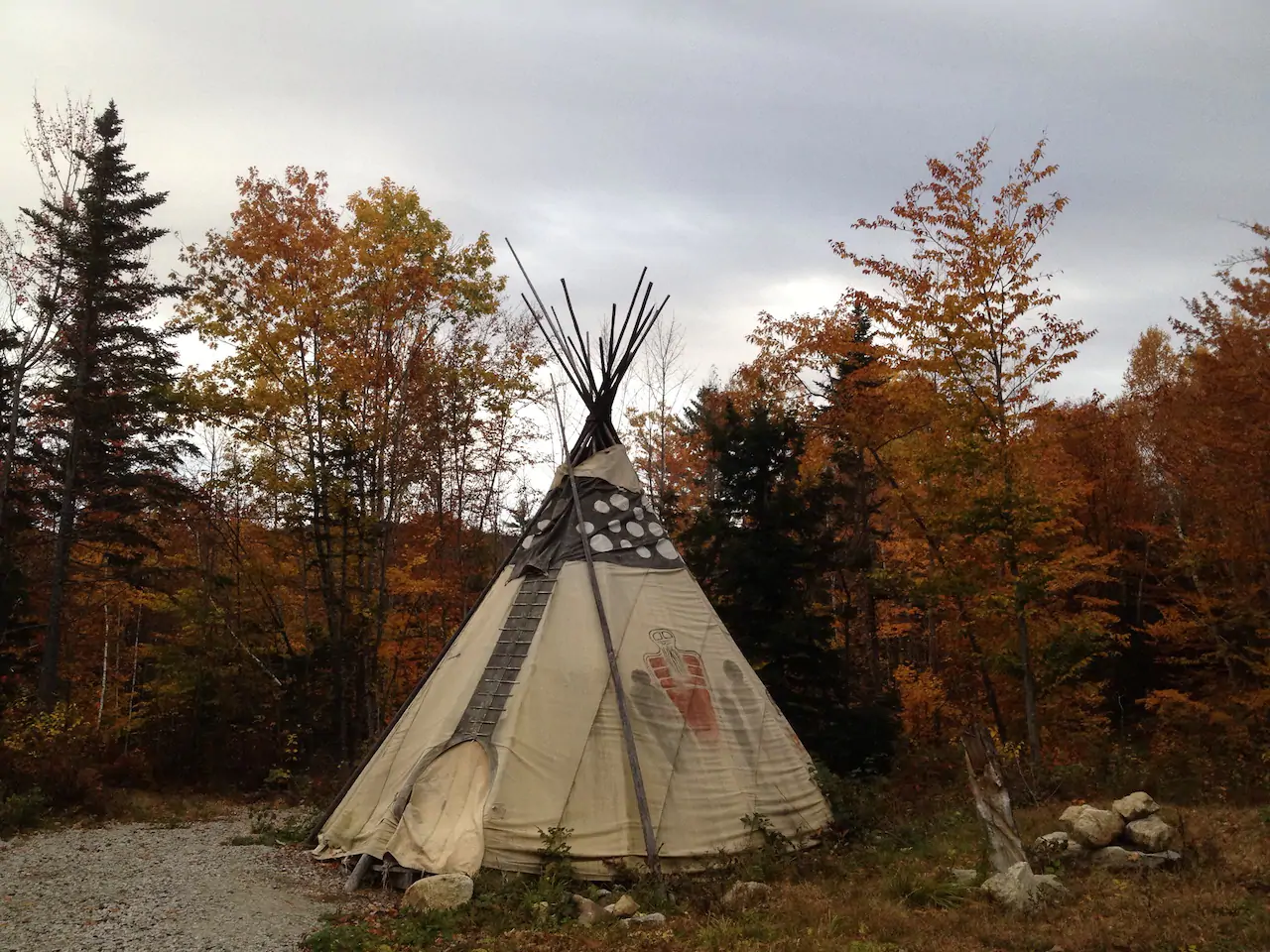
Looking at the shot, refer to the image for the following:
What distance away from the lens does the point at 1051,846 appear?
→ 23.0 ft

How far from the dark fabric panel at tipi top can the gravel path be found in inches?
142

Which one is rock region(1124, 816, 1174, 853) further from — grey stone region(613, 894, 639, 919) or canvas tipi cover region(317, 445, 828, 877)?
grey stone region(613, 894, 639, 919)

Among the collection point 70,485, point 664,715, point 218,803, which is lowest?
point 218,803

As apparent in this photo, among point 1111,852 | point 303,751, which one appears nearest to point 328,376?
point 303,751

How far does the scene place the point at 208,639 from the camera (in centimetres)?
1493

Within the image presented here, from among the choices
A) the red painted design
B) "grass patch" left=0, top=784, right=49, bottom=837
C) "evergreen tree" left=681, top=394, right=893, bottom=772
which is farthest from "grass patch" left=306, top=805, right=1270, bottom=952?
"grass patch" left=0, top=784, right=49, bottom=837

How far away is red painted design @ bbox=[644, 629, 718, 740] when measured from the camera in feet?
26.5

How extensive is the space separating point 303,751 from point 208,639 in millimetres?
2569

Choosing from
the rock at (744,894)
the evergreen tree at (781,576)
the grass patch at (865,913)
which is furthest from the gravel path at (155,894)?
the evergreen tree at (781,576)

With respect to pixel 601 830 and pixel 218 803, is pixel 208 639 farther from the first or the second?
pixel 601 830

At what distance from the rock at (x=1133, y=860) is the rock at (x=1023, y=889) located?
0.87m

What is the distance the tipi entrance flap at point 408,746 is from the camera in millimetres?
7805

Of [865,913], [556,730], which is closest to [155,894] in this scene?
[556,730]

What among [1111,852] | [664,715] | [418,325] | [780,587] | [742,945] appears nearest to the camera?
[742,945]
